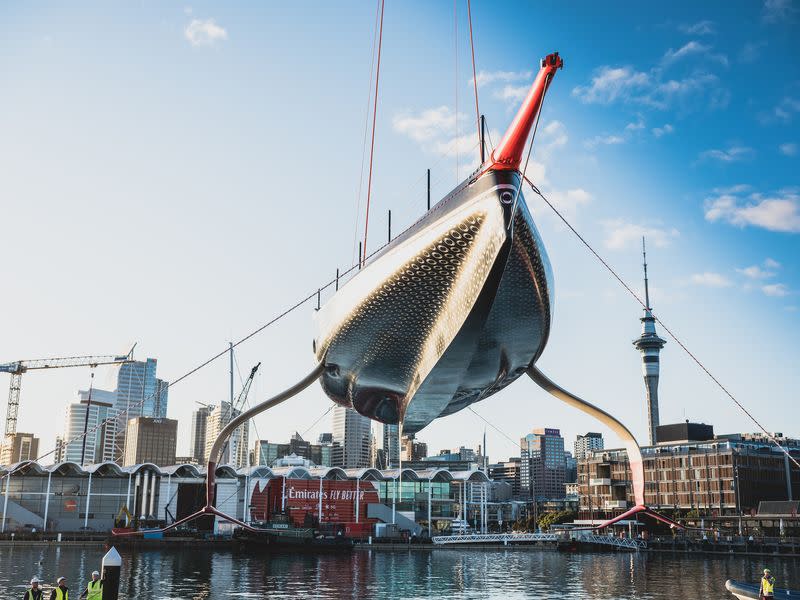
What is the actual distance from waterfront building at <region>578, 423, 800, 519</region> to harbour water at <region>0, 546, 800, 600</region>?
34186 mm

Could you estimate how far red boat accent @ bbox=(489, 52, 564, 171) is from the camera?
11.8 m

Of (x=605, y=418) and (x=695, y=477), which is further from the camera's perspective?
(x=695, y=477)

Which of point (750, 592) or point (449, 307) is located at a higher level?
point (449, 307)

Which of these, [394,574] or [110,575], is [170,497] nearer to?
[394,574]

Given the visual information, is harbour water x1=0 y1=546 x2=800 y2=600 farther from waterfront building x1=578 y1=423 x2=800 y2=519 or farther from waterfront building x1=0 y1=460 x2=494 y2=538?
waterfront building x1=578 y1=423 x2=800 y2=519

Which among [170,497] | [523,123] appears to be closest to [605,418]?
[523,123]

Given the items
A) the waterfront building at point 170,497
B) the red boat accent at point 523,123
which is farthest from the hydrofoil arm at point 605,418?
the waterfront building at point 170,497

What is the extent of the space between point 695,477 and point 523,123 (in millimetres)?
104686

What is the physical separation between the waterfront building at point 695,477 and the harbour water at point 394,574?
3419 cm

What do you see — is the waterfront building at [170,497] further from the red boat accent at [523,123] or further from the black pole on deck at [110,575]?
the red boat accent at [523,123]

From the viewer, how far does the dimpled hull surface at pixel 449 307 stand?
43.5 feet

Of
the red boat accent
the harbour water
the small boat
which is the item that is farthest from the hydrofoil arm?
the harbour water

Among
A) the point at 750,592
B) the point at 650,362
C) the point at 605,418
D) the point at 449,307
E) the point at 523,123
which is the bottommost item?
the point at 750,592

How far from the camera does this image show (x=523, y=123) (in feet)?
40.9
